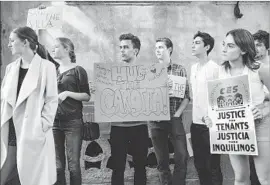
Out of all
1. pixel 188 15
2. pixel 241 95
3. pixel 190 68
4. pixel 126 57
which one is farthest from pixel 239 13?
pixel 241 95

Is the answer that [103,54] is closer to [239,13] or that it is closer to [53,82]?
[53,82]

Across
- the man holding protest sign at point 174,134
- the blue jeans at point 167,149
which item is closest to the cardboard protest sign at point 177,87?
the man holding protest sign at point 174,134

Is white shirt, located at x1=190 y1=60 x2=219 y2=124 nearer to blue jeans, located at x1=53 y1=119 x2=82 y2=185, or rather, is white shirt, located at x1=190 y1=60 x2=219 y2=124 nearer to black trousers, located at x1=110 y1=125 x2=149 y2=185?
black trousers, located at x1=110 y1=125 x2=149 y2=185

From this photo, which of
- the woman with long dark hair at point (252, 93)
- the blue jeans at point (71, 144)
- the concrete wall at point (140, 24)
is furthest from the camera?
the concrete wall at point (140, 24)

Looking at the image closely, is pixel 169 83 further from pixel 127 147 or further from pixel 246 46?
pixel 246 46

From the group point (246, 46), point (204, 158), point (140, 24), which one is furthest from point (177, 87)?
point (246, 46)

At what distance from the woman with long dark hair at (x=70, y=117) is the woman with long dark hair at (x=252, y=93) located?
1642mm

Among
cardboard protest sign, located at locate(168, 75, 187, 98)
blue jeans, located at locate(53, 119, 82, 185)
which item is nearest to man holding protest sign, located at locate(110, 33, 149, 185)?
blue jeans, located at locate(53, 119, 82, 185)

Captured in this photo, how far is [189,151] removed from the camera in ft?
16.4

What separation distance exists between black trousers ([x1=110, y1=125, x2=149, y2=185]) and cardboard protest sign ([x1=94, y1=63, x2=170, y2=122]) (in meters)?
0.25

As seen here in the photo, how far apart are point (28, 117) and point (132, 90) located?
1408mm

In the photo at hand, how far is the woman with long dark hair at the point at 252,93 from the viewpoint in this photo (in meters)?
3.11

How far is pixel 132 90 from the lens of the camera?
176 inches

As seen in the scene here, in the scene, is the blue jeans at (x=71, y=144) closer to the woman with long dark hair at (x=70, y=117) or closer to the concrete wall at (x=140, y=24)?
the woman with long dark hair at (x=70, y=117)
